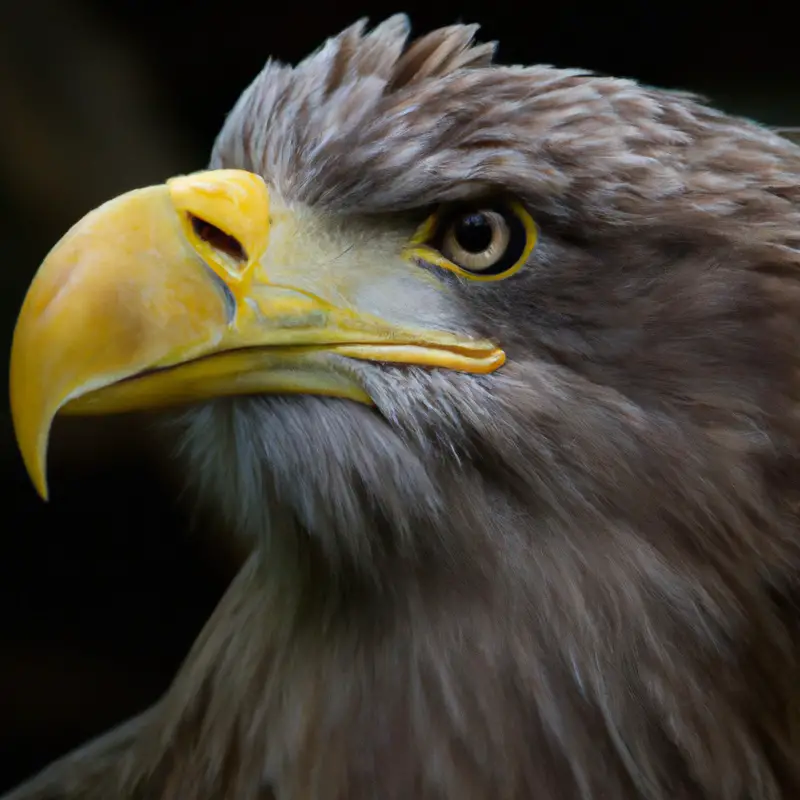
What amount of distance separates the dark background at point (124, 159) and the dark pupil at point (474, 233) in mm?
A: 837

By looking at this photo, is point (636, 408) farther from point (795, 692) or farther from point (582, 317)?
point (795, 692)

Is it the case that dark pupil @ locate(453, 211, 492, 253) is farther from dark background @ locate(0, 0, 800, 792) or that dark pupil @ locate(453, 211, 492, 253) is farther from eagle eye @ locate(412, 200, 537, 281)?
dark background @ locate(0, 0, 800, 792)

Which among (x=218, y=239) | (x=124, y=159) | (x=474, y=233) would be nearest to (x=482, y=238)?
(x=474, y=233)

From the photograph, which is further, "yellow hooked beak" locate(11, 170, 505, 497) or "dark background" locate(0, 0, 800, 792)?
"dark background" locate(0, 0, 800, 792)

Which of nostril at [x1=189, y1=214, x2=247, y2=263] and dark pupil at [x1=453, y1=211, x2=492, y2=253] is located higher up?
nostril at [x1=189, y1=214, x2=247, y2=263]

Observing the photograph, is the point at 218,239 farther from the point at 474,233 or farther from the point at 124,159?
the point at 124,159

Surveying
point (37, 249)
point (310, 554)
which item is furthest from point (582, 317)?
point (37, 249)

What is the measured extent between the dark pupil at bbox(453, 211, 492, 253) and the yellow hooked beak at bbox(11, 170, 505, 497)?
0.09 m

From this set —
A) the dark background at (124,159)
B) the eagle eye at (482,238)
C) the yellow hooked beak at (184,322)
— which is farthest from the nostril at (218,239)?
the dark background at (124,159)

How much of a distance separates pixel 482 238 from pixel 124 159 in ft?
3.70

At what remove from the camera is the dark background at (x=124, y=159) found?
5.90ft

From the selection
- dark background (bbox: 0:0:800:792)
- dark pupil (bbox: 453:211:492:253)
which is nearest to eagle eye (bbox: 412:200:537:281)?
dark pupil (bbox: 453:211:492:253)

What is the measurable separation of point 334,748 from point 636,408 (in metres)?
0.44

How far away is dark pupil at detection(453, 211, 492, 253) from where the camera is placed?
973 mm
